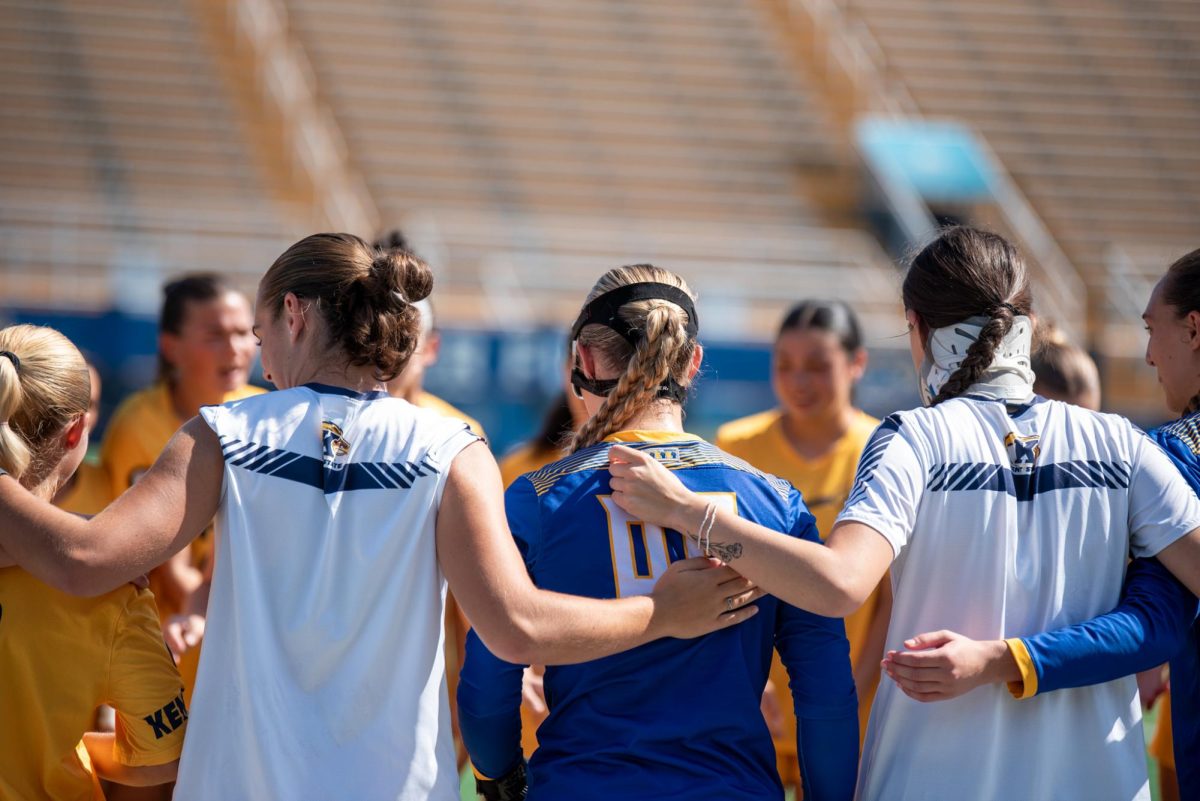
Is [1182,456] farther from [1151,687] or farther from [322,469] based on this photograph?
[322,469]

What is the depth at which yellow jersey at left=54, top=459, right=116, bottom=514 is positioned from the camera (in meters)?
4.21

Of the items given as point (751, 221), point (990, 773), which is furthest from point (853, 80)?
point (990, 773)

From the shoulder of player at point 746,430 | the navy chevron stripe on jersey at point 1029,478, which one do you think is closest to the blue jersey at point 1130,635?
the navy chevron stripe on jersey at point 1029,478

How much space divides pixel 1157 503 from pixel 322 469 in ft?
5.07

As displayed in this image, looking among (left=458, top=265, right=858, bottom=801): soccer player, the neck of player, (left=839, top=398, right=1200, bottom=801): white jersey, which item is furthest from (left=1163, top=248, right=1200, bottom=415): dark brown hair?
the neck of player

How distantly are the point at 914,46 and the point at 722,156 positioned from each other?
4.17m

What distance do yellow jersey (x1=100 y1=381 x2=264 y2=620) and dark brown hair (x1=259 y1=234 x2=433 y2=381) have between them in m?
2.15

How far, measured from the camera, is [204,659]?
2.25 m

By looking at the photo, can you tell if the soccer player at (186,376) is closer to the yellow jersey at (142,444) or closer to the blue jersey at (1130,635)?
the yellow jersey at (142,444)

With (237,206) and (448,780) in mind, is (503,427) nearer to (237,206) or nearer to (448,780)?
(237,206)

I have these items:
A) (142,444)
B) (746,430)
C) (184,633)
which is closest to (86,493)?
(142,444)

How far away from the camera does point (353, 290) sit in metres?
2.37

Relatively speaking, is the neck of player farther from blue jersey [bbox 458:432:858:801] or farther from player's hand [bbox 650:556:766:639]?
player's hand [bbox 650:556:766:639]

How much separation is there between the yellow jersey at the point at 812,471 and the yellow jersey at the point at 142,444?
70.5 inches
